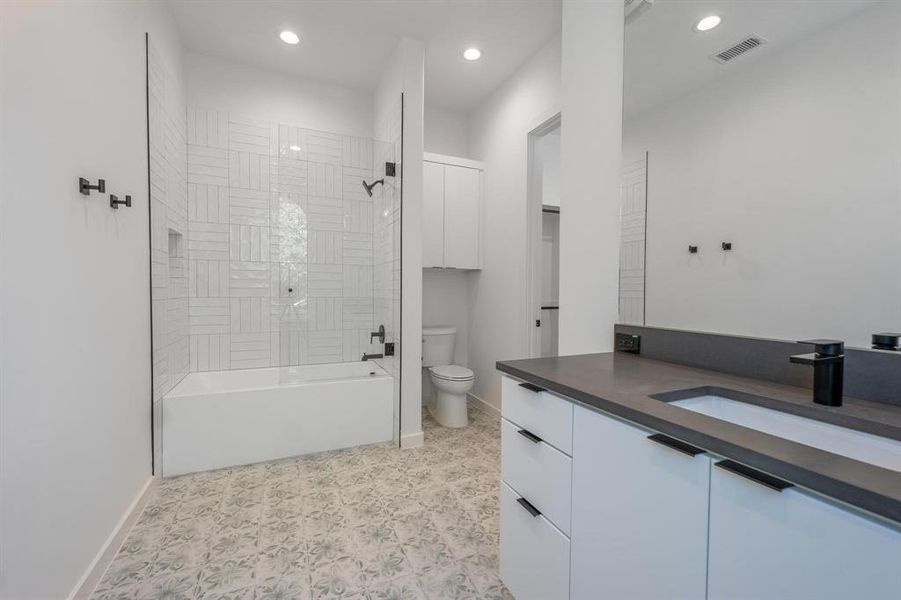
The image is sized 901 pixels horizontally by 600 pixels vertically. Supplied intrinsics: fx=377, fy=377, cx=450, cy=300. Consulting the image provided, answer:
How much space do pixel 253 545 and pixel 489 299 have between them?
2.41 m

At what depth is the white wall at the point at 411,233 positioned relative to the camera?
267cm

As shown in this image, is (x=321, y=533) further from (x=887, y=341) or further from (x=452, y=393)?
(x=887, y=341)

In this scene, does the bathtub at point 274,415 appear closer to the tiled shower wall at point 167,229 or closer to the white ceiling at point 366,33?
the tiled shower wall at point 167,229

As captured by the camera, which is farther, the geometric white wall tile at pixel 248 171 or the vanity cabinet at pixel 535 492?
the geometric white wall tile at pixel 248 171

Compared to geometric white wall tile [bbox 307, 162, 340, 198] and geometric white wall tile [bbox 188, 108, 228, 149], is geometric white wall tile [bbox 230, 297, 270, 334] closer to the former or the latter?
geometric white wall tile [bbox 307, 162, 340, 198]

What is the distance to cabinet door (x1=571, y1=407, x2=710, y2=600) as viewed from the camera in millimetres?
735

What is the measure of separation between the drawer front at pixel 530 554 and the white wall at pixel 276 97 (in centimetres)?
328

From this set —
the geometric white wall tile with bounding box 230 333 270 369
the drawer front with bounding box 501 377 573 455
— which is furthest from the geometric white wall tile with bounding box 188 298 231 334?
the drawer front with bounding box 501 377 573 455

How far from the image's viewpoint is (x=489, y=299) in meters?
3.43

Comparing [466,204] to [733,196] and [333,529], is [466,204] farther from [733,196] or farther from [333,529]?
[333,529]

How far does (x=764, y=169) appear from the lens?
117 cm

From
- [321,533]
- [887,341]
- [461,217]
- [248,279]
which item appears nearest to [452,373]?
[461,217]

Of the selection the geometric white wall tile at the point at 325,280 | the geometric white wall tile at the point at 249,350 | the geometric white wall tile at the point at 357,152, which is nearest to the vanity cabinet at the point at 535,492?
the geometric white wall tile at the point at 325,280

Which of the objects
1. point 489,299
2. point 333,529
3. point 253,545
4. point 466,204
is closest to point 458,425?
point 489,299
